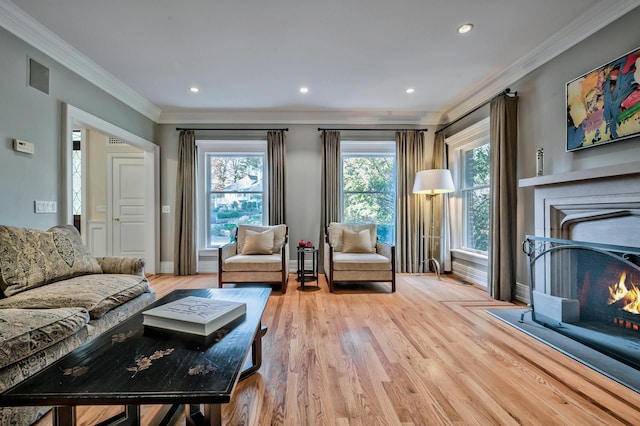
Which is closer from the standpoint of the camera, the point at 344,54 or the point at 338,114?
the point at 344,54

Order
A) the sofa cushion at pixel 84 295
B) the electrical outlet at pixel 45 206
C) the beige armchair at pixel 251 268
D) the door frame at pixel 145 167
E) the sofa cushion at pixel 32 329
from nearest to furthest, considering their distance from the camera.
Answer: the sofa cushion at pixel 32 329 < the sofa cushion at pixel 84 295 < the electrical outlet at pixel 45 206 < the door frame at pixel 145 167 < the beige armchair at pixel 251 268

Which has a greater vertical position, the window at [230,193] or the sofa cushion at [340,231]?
the window at [230,193]

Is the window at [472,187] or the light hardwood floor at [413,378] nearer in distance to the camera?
the light hardwood floor at [413,378]

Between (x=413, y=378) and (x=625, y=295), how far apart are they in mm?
1641

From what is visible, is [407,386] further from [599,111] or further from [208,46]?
[208,46]

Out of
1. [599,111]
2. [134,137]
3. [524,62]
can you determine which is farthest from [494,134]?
[134,137]

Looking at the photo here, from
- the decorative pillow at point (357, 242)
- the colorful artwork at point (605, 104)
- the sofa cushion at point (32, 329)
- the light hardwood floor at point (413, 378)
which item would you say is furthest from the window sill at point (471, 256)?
the sofa cushion at point (32, 329)

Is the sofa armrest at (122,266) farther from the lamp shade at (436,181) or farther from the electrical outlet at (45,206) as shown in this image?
the lamp shade at (436,181)

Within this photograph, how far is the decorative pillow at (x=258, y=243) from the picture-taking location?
12.3 feet

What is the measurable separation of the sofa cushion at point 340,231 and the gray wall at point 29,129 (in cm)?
309

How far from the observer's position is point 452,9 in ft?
7.11

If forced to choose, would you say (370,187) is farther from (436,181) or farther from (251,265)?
(251,265)

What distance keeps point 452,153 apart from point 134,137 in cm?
475

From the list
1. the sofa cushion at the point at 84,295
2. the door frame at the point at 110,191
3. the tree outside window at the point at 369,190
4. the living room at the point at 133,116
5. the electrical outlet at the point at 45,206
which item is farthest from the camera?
the tree outside window at the point at 369,190
